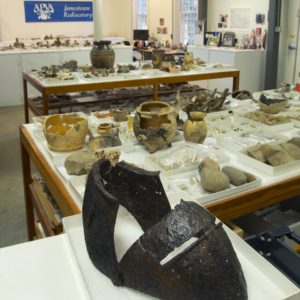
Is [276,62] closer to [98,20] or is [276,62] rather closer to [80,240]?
[98,20]

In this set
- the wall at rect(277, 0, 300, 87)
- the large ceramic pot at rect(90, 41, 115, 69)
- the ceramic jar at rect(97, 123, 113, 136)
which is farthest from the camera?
the wall at rect(277, 0, 300, 87)

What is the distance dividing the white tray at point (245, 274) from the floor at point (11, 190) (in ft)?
5.70

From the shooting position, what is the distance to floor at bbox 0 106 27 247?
2730 millimetres

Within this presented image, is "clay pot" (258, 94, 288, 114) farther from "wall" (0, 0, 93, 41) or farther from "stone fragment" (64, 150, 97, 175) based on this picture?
"wall" (0, 0, 93, 41)

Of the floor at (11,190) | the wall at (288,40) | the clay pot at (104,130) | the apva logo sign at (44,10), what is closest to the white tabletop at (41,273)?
the clay pot at (104,130)

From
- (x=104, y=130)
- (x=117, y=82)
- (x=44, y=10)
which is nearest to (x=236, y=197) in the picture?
(x=104, y=130)

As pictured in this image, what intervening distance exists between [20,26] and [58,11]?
912mm

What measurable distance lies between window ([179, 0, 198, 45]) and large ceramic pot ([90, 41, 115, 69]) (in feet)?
13.8

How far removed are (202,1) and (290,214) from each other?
621 cm

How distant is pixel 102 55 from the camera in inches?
178

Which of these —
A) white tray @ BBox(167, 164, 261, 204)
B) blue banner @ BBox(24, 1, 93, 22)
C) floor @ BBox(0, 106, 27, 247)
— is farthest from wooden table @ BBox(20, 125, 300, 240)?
blue banner @ BBox(24, 1, 93, 22)

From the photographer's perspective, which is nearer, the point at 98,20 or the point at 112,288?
the point at 112,288

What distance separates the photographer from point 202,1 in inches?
302

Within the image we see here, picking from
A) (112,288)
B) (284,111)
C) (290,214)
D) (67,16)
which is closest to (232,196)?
(112,288)
